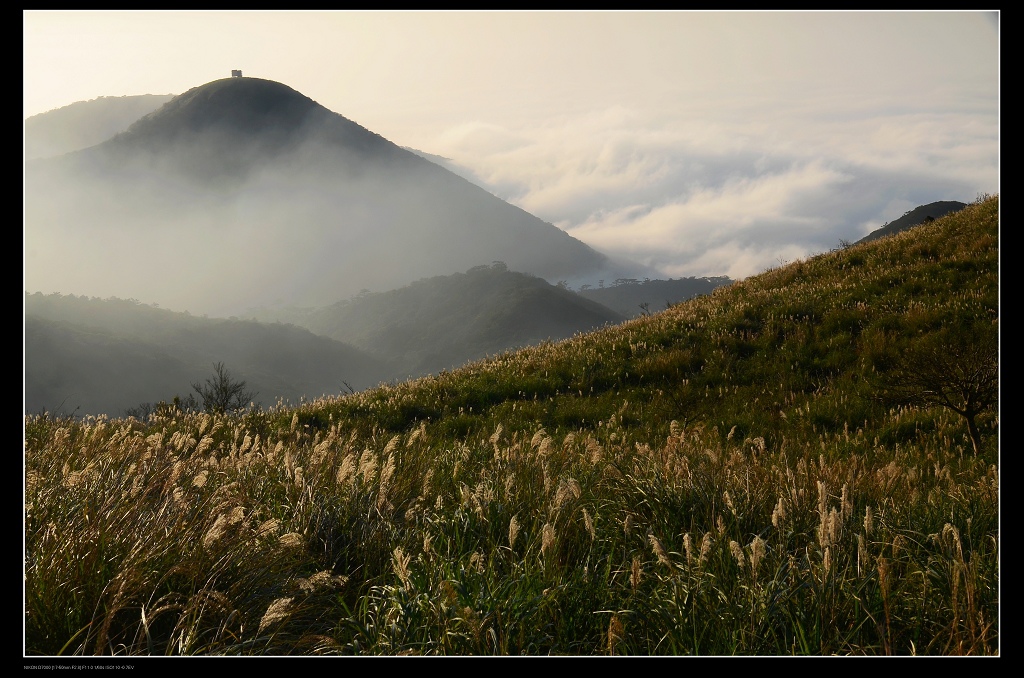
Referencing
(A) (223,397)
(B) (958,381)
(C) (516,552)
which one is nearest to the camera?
(C) (516,552)

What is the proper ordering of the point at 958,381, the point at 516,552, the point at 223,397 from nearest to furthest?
the point at 516,552 < the point at 958,381 < the point at 223,397

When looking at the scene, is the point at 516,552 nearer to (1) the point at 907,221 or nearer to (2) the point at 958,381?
(2) the point at 958,381

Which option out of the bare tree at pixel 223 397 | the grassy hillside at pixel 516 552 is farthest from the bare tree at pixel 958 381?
the bare tree at pixel 223 397

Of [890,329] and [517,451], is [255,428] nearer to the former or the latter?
[517,451]

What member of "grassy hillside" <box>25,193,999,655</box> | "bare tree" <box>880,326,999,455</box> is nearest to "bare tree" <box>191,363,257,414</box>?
"grassy hillside" <box>25,193,999,655</box>

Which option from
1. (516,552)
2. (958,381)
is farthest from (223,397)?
(958,381)

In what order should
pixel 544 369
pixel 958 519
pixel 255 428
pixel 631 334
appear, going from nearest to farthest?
pixel 958 519, pixel 255 428, pixel 544 369, pixel 631 334

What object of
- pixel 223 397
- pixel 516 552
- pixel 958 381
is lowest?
pixel 223 397

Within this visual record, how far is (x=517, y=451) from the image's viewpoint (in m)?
5.87

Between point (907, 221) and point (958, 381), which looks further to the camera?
point (907, 221)

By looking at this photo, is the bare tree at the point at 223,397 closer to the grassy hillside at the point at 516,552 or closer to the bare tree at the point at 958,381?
the grassy hillside at the point at 516,552
